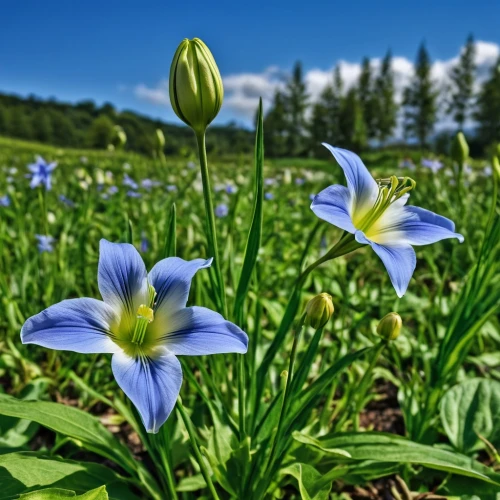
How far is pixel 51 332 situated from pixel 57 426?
43cm

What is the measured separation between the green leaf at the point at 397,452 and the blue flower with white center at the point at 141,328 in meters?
0.38

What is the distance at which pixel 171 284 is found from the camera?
0.91 m

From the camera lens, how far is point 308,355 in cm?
105

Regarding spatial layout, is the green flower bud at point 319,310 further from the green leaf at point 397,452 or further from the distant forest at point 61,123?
the distant forest at point 61,123

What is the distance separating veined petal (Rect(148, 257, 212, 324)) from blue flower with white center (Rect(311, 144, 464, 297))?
28 centimetres

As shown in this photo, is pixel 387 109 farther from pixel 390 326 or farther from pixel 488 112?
pixel 390 326

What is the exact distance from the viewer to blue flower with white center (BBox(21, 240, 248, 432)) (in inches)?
28.5

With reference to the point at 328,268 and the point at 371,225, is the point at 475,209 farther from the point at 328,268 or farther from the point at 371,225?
the point at 371,225

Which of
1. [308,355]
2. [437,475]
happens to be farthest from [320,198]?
[437,475]

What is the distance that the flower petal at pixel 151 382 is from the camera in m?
0.69

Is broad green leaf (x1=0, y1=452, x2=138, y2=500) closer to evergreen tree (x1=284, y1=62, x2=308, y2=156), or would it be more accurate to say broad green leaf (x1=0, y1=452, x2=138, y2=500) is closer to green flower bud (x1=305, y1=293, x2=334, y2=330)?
green flower bud (x1=305, y1=293, x2=334, y2=330)

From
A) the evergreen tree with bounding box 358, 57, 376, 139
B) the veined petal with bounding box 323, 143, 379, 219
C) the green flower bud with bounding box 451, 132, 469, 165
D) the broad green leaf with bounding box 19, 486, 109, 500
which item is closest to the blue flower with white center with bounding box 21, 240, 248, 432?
the broad green leaf with bounding box 19, 486, 109, 500

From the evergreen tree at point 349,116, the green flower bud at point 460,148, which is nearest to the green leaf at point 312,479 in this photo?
the green flower bud at point 460,148

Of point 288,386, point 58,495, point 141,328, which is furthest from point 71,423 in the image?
point 288,386
